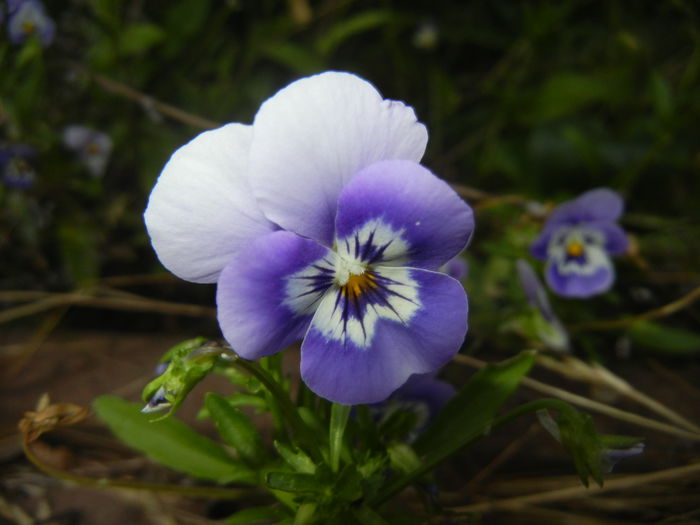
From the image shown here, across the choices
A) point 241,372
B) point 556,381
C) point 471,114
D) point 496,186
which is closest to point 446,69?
point 471,114

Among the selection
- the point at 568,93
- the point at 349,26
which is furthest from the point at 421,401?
the point at 349,26

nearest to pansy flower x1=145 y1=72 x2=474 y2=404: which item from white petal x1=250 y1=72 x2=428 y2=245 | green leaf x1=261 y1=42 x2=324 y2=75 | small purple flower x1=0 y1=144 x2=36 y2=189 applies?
white petal x1=250 y1=72 x2=428 y2=245

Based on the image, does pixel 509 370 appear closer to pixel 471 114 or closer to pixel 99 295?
pixel 99 295

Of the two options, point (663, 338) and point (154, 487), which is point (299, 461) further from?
point (663, 338)

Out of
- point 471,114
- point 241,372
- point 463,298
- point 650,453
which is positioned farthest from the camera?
point 471,114

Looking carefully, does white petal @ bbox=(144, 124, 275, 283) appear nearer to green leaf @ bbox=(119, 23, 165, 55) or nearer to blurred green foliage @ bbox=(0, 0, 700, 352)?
blurred green foliage @ bbox=(0, 0, 700, 352)
